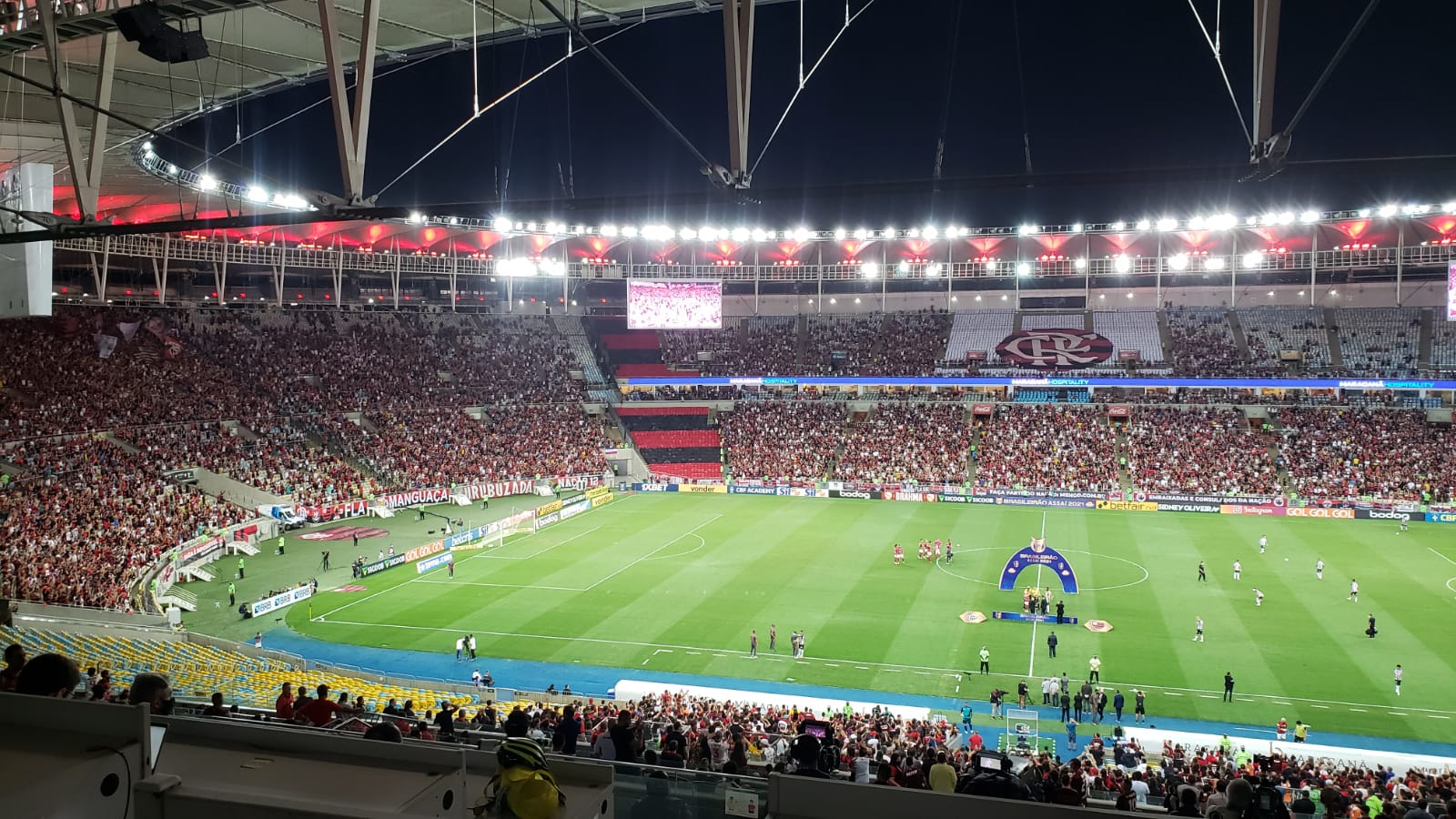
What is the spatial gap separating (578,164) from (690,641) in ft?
152

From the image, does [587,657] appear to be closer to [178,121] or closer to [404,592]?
[404,592]

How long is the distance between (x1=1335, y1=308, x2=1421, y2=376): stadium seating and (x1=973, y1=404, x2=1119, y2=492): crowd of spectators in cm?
1597

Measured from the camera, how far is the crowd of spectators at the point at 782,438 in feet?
193

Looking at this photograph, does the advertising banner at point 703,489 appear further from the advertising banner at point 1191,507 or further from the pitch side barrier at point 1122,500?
the advertising banner at point 1191,507

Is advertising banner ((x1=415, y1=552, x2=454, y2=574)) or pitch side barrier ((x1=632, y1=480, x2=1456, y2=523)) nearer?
advertising banner ((x1=415, y1=552, x2=454, y2=574))

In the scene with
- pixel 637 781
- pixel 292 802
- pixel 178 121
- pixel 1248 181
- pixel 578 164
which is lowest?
pixel 637 781

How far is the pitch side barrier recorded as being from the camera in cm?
4500

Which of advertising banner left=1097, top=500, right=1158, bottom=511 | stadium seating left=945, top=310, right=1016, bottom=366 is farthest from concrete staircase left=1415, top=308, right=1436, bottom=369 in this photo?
stadium seating left=945, top=310, right=1016, bottom=366

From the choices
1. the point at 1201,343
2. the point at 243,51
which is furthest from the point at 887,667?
the point at 1201,343

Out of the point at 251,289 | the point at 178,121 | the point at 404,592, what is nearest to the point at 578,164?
the point at 251,289

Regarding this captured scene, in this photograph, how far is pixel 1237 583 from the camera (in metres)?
33.3

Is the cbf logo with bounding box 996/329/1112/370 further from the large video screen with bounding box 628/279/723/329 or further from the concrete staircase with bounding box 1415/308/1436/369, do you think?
the large video screen with bounding box 628/279/723/329

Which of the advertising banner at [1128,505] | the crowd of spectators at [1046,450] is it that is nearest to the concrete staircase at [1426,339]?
the crowd of spectators at [1046,450]

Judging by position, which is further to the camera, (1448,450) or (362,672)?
(1448,450)
